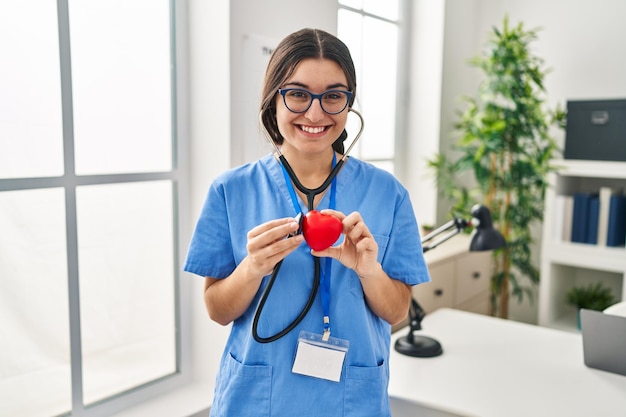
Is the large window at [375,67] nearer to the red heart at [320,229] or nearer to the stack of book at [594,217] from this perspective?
the stack of book at [594,217]

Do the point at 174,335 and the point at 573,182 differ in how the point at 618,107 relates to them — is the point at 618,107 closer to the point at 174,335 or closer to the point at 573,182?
the point at 573,182

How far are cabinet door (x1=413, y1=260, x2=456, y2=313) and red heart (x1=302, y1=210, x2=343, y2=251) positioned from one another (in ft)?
5.61

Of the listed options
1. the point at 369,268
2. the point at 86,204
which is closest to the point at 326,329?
the point at 369,268

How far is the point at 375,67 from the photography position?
10.2 feet

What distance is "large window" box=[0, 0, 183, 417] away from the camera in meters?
1.49

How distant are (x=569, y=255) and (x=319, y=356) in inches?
91.5

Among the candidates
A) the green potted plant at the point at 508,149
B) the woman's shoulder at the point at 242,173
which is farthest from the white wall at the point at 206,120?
the green potted plant at the point at 508,149

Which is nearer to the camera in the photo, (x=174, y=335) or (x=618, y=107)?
(x=174, y=335)

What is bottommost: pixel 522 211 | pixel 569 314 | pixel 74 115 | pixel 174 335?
pixel 569 314

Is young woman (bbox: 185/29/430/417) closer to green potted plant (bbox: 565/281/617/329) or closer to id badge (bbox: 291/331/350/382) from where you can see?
id badge (bbox: 291/331/350/382)

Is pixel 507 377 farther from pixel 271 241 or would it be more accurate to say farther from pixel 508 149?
pixel 508 149

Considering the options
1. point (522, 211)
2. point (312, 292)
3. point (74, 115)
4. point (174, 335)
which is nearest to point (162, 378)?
point (174, 335)

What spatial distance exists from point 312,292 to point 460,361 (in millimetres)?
857

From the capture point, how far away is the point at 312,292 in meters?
1.07
